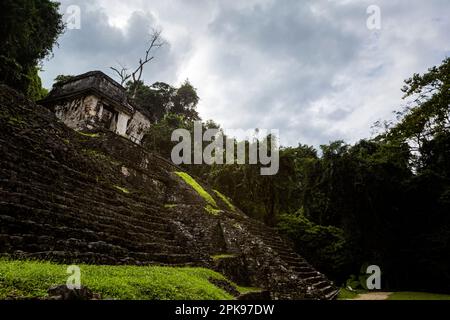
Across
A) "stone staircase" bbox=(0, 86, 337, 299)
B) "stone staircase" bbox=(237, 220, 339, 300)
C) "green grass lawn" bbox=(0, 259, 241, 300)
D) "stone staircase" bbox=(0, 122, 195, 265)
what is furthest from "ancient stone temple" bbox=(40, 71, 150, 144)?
"green grass lawn" bbox=(0, 259, 241, 300)

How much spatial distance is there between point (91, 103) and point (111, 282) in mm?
14067

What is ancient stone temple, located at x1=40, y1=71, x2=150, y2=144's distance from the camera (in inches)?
633

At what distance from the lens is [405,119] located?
11953 mm

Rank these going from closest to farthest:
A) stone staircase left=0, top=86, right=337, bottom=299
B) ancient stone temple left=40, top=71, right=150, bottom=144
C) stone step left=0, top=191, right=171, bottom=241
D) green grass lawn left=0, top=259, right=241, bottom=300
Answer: green grass lawn left=0, top=259, right=241, bottom=300 → stone staircase left=0, top=86, right=337, bottom=299 → stone step left=0, top=191, right=171, bottom=241 → ancient stone temple left=40, top=71, right=150, bottom=144

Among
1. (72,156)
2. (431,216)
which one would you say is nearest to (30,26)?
(72,156)

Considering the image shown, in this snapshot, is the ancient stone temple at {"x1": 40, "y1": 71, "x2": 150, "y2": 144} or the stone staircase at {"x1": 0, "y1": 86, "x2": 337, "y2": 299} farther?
the ancient stone temple at {"x1": 40, "y1": 71, "x2": 150, "y2": 144}

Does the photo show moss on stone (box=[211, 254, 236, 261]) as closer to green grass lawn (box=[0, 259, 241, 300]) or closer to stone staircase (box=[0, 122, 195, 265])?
stone staircase (box=[0, 122, 195, 265])

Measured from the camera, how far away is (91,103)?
1614 cm

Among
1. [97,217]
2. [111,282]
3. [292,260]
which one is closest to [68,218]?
[97,217]

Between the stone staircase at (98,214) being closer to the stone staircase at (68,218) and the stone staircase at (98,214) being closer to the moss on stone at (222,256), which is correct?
the stone staircase at (68,218)

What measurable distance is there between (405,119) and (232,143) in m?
10.2

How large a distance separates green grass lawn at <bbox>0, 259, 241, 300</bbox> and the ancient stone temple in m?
11.9

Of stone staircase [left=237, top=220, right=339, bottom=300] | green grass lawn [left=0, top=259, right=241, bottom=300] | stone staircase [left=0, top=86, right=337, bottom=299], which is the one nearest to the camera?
green grass lawn [left=0, top=259, right=241, bottom=300]

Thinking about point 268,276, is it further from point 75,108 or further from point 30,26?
point 30,26
